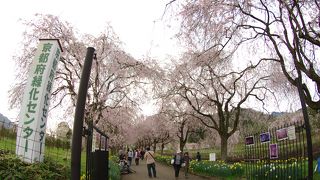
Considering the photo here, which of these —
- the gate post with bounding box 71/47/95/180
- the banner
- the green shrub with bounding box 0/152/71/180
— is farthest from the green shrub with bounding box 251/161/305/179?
the gate post with bounding box 71/47/95/180

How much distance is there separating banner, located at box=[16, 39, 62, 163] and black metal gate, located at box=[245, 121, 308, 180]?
534 centimetres

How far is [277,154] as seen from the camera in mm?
9141

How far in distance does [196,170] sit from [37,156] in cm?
1642

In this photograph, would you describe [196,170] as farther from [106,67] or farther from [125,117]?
[106,67]

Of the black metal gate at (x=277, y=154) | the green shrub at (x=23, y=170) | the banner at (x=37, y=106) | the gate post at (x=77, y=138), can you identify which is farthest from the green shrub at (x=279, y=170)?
the gate post at (x=77, y=138)

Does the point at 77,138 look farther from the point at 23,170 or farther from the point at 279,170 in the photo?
the point at 279,170

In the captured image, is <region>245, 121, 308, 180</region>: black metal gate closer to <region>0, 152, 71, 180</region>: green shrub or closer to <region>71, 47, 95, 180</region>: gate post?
<region>0, 152, 71, 180</region>: green shrub

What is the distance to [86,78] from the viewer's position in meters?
3.69

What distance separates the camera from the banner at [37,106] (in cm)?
819

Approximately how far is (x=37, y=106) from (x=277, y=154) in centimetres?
572

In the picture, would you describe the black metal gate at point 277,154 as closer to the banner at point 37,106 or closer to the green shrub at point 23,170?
the green shrub at point 23,170

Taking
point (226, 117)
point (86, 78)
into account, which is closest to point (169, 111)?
point (226, 117)

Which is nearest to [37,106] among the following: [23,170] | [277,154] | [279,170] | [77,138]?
[23,170]

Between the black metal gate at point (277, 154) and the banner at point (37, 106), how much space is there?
17.5 feet
